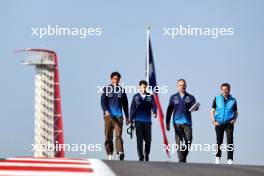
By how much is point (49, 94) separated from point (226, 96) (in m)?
110

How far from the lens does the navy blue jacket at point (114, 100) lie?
15516mm

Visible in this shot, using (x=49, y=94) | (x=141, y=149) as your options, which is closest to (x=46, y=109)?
(x=49, y=94)

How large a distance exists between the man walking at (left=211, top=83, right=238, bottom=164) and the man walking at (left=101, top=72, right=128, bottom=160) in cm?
177

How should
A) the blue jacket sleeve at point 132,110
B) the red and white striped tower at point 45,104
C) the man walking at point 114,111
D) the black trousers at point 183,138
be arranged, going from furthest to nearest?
the red and white striped tower at point 45,104 → the blue jacket sleeve at point 132,110 → the black trousers at point 183,138 → the man walking at point 114,111

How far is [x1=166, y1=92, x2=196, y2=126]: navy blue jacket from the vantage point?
51.3ft

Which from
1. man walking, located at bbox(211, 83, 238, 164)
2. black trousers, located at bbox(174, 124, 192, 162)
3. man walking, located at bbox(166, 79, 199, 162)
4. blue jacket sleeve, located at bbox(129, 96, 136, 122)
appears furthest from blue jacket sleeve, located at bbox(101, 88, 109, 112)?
man walking, located at bbox(211, 83, 238, 164)

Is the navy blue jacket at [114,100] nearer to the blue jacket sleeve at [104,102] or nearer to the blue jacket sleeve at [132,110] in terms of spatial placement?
the blue jacket sleeve at [104,102]

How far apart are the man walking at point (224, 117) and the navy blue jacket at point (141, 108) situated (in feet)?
3.96

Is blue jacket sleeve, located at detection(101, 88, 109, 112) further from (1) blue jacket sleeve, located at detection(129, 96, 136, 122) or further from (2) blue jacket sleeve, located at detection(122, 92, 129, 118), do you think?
(1) blue jacket sleeve, located at detection(129, 96, 136, 122)

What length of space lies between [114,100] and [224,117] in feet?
7.12

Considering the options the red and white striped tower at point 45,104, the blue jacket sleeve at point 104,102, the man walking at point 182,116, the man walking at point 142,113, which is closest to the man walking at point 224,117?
the man walking at point 182,116

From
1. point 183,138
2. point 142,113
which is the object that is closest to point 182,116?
point 183,138

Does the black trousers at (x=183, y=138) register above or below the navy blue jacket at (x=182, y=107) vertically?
below

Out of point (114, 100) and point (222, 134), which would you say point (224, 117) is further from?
point (114, 100)
